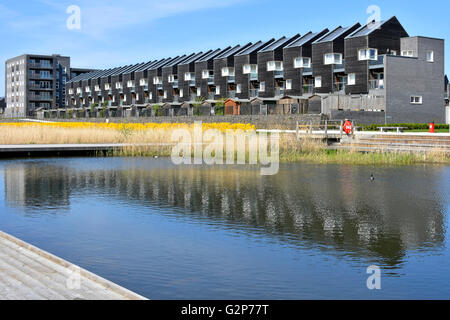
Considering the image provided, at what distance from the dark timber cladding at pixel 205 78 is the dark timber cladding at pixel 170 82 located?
510 cm

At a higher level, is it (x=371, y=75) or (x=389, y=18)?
(x=389, y=18)

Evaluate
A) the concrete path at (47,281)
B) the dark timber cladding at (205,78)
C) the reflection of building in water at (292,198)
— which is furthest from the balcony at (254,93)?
the concrete path at (47,281)

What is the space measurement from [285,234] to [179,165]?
1138 centimetres

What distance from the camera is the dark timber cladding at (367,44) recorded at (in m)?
50.2

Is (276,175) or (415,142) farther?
(415,142)

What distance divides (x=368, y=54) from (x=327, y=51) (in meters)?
6.25

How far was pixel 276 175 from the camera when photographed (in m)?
16.0

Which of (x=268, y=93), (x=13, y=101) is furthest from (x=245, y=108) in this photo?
(x=13, y=101)

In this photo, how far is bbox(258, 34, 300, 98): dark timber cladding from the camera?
208 ft

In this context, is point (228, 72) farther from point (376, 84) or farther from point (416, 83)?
point (416, 83)

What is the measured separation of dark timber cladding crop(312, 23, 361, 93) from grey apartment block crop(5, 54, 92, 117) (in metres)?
63.7

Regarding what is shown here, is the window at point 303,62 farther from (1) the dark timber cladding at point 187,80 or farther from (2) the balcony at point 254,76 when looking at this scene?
(1) the dark timber cladding at point 187,80
